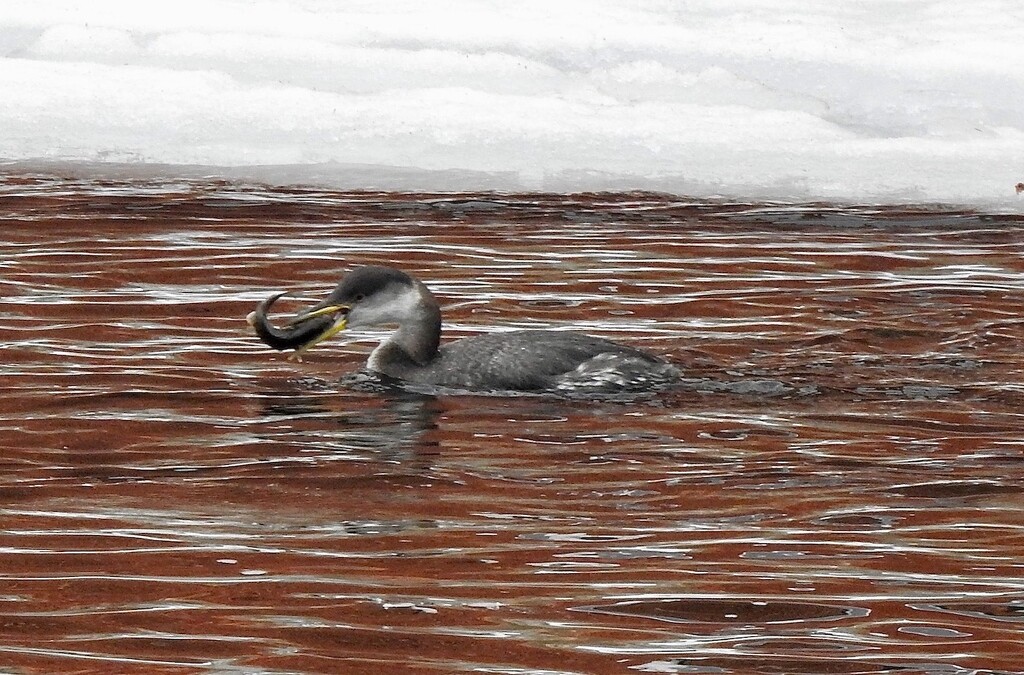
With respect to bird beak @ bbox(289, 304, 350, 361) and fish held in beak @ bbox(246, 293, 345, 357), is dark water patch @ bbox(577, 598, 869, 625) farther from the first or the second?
bird beak @ bbox(289, 304, 350, 361)

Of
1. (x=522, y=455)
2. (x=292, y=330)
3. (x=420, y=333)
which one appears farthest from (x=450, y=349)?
(x=522, y=455)

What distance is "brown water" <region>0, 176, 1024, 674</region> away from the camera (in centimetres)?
406

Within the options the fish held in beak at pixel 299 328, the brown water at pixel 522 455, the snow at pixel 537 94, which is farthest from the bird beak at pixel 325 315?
the snow at pixel 537 94

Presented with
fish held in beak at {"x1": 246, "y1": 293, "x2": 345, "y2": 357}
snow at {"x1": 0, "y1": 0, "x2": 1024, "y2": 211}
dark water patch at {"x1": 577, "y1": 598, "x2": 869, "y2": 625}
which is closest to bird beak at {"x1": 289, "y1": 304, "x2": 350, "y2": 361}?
fish held in beak at {"x1": 246, "y1": 293, "x2": 345, "y2": 357}

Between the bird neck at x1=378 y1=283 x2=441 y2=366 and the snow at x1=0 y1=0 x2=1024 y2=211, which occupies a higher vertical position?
the snow at x1=0 y1=0 x2=1024 y2=211

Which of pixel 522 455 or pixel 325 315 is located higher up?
pixel 325 315

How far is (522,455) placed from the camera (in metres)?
6.10

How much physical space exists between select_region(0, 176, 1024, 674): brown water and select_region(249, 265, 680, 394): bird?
141mm

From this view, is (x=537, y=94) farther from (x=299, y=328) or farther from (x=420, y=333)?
(x=299, y=328)

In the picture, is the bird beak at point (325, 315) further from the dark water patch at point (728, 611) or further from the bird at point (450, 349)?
the dark water patch at point (728, 611)

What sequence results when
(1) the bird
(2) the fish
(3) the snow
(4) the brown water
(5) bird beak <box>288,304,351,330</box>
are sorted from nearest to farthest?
(4) the brown water → (1) the bird → (2) the fish → (5) bird beak <box>288,304,351,330</box> → (3) the snow

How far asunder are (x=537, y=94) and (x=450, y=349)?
5323mm

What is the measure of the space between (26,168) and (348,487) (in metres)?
7.22

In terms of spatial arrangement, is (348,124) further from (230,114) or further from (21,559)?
(21,559)
